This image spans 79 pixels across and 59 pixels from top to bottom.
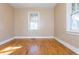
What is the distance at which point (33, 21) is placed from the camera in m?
8.29

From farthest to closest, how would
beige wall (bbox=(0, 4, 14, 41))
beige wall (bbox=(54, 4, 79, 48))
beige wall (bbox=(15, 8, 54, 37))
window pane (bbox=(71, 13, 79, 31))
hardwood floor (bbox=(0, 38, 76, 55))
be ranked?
beige wall (bbox=(15, 8, 54, 37)) < beige wall (bbox=(0, 4, 14, 41)) < window pane (bbox=(71, 13, 79, 31)) < beige wall (bbox=(54, 4, 79, 48)) < hardwood floor (bbox=(0, 38, 76, 55))

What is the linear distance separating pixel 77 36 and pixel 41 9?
5231 millimetres

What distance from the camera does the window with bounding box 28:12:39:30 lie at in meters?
8.26

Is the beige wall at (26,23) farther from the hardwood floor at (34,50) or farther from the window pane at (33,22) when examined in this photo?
the hardwood floor at (34,50)

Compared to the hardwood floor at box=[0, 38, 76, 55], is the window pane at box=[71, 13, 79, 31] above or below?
above

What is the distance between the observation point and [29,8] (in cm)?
820

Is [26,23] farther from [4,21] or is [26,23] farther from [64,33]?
[64,33]

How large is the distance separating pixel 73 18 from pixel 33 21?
4.43 metres

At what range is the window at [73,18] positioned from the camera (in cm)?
382

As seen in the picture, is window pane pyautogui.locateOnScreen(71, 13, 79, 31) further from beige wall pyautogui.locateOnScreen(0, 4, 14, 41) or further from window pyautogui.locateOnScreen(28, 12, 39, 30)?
window pyautogui.locateOnScreen(28, 12, 39, 30)

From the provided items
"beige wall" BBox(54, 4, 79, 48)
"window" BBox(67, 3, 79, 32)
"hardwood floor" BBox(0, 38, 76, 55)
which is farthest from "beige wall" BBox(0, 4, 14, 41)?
"window" BBox(67, 3, 79, 32)

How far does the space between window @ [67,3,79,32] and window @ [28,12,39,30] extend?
4060 mm

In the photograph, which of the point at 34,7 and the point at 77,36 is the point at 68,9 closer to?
the point at 77,36
